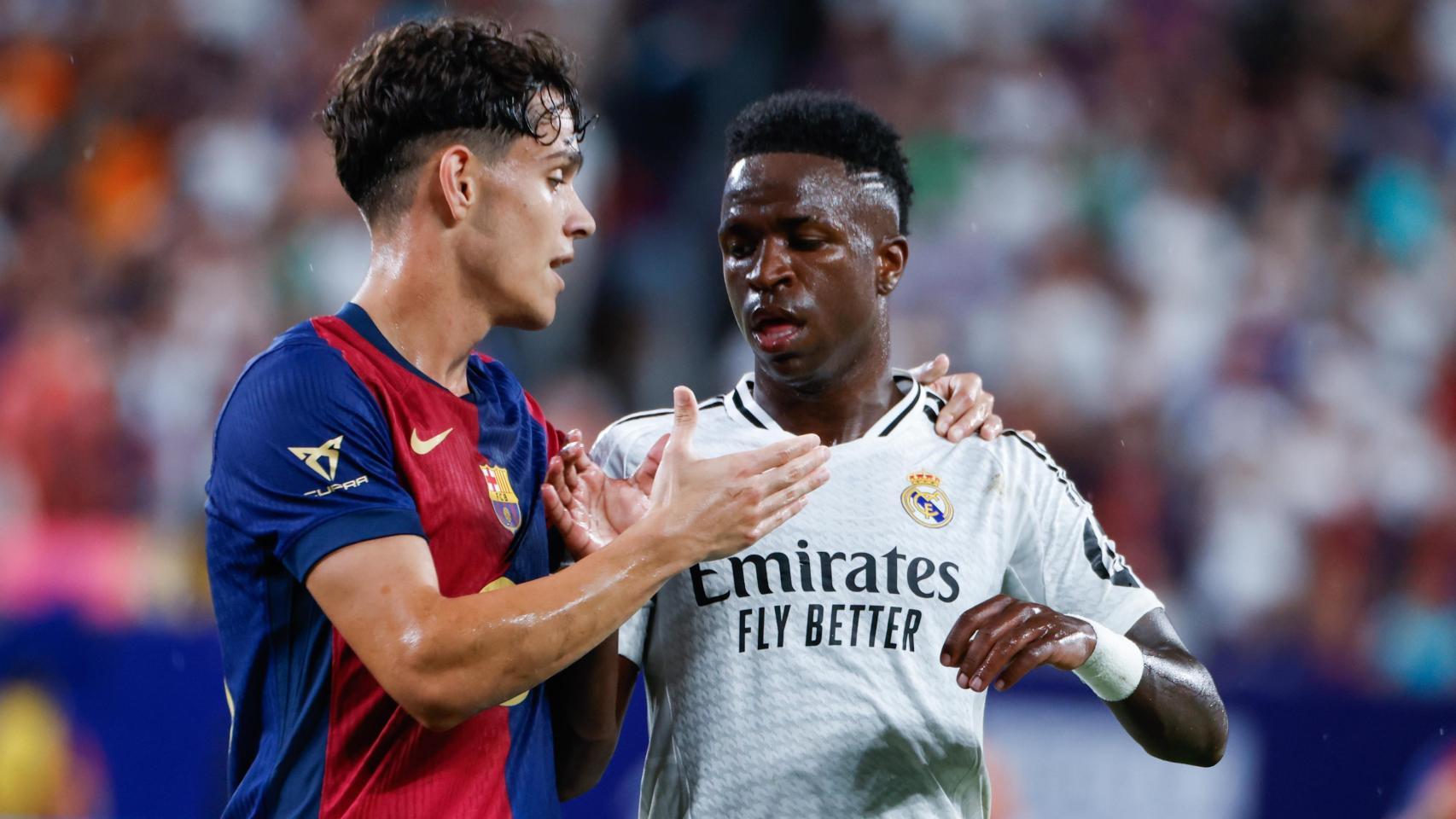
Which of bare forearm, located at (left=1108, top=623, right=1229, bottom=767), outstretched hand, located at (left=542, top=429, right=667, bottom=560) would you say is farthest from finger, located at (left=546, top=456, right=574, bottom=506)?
bare forearm, located at (left=1108, top=623, right=1229, bottom=767)

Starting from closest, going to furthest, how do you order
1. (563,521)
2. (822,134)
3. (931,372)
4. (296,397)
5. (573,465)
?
(296,397) < (563,521) < (573,465) < (822,134) < (931,372)

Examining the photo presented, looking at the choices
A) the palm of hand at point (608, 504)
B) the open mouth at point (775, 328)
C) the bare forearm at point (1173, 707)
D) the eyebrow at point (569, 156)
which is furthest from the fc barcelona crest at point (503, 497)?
the bare forearm at point (1173, 707)

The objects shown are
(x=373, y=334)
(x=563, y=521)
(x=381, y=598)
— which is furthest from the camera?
(x=563, y=521)

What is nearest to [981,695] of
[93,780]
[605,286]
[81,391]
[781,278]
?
[781,278]

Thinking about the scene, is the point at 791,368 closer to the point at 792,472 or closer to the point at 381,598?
the point at 792,472

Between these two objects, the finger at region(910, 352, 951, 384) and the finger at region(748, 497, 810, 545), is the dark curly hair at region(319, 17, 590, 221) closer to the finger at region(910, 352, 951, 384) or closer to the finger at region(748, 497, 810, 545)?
the finger at region(748, 497, 810, 545)

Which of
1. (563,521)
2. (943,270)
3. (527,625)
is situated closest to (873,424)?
(563,521)

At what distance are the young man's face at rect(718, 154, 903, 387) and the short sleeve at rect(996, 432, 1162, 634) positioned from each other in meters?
0.49

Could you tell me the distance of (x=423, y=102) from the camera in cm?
310

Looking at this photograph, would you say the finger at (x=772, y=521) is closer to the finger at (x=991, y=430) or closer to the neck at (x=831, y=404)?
the neck at (x=831, y=404)

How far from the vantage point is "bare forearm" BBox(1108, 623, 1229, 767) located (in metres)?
3.40

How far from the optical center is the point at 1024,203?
28.8 feet

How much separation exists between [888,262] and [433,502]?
4.52 feet

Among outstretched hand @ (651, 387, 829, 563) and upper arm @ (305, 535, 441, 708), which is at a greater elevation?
outstretched hand @ (651, 387, 829, 563)
